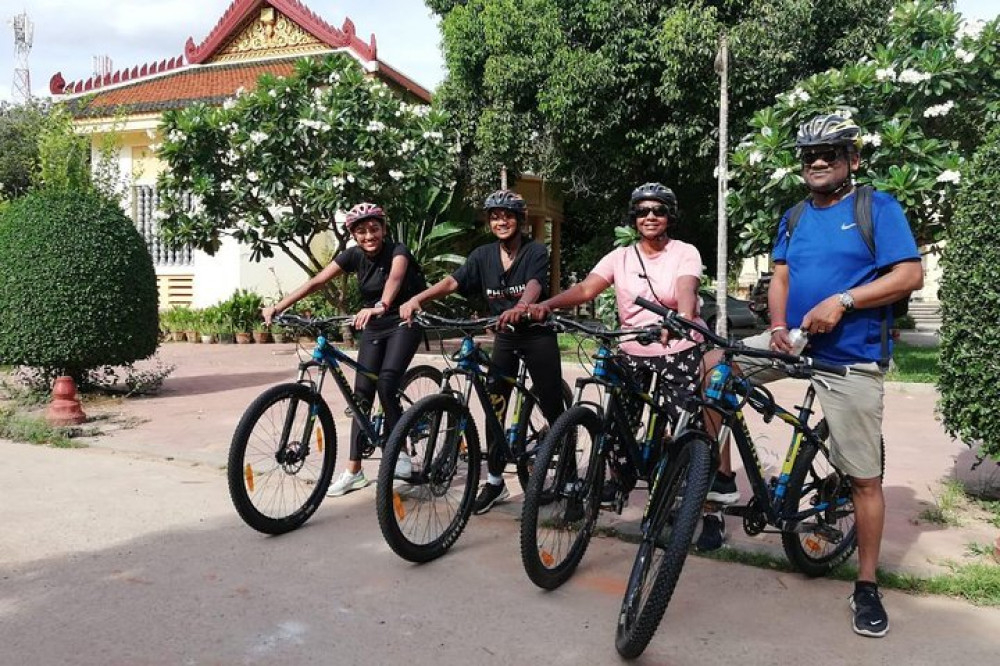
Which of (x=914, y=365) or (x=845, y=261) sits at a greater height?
(x=845, y=261)

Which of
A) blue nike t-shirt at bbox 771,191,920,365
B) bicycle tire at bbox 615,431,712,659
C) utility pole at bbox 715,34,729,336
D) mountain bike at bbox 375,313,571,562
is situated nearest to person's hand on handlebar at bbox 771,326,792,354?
blue nike t-shirt at bbox 771,191,920,365

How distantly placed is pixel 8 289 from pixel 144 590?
6138 millimetres

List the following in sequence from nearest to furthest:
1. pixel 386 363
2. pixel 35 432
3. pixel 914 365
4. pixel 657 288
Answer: pixel 657 288 → pixel 386 363 → pixel 35 432 → pixel 914 365

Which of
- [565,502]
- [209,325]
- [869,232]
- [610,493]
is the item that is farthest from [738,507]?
[209,325]

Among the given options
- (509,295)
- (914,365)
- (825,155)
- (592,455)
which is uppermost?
(825,155)

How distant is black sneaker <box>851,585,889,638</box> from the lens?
133 inches

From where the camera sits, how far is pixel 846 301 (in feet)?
11.2

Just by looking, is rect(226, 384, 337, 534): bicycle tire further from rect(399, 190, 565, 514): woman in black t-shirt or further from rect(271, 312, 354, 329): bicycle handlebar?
rect(399, 190, 565, 514): woman in black t-shirt

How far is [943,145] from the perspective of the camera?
10570 mm

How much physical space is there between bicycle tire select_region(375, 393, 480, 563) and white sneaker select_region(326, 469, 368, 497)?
44.2 inches

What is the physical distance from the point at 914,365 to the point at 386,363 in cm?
1051

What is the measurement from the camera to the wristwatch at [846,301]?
3406 mm

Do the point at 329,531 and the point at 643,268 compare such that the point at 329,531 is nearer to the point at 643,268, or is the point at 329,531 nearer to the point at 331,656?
the point at 331,656

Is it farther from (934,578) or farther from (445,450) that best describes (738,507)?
(445,450)
